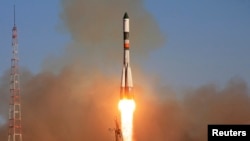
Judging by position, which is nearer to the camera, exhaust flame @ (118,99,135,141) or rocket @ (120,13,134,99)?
rocket @ (120,13,134,99)

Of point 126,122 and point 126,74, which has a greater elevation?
point 126,74

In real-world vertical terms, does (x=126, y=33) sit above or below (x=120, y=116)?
above

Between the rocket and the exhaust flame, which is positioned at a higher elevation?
the rocket

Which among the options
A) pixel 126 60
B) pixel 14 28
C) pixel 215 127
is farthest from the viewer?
pixel 14 28

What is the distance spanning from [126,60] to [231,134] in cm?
2536

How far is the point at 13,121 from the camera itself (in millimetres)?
84000

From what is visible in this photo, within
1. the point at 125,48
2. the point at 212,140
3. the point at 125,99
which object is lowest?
the point at 212,140

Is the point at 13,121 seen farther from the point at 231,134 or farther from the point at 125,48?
the point at 231,134

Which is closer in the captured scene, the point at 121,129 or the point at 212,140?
the point at 212,140

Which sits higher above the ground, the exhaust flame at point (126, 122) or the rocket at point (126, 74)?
the rocket at point (126, 74)

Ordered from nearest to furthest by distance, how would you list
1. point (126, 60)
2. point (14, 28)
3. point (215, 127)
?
1. point (215, 127)
2. point (126, 60)
3. point (14, 28)

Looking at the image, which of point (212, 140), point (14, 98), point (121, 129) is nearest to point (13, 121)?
point (14, 98)

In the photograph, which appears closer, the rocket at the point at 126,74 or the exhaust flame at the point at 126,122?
the rocket at the point at 126,74

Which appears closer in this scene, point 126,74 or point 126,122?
point 126,74
